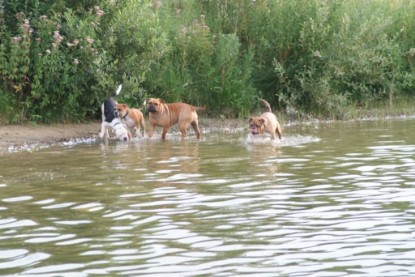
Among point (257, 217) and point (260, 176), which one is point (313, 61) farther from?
point (257, 217)

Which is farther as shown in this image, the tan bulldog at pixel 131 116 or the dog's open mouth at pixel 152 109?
the tan bulldog at pixel 131 116

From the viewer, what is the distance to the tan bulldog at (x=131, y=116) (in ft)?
57.2

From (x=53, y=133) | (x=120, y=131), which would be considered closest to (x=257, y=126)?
Result: (x=120, y=131)

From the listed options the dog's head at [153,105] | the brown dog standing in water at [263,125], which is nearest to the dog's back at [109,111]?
the dog's head at [153,105]

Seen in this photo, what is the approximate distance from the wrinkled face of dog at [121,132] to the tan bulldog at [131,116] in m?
0.23

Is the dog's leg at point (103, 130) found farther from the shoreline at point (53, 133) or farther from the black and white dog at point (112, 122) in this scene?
the shoreline at point (53, 133)

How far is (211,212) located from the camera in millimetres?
9172

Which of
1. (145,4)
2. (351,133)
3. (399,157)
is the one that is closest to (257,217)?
(399,157)

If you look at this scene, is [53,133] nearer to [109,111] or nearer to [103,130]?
[103,130]

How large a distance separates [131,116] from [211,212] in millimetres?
8738

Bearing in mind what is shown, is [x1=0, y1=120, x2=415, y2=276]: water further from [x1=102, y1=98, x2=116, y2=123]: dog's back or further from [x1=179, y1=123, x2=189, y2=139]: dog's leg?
[x1=179, y1=123, x2=189, y2=139]: dog's leg

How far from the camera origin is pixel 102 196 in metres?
10.4

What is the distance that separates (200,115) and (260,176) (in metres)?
8.47

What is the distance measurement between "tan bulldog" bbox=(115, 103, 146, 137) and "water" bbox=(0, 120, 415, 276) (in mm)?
2269
